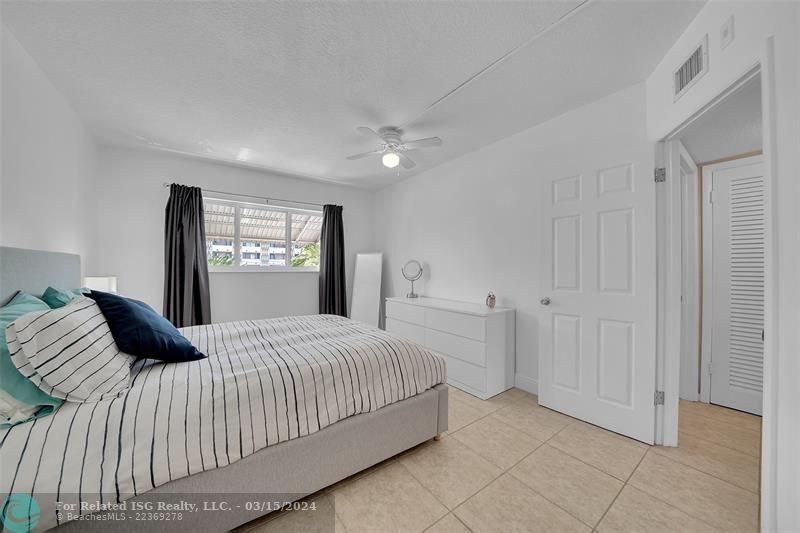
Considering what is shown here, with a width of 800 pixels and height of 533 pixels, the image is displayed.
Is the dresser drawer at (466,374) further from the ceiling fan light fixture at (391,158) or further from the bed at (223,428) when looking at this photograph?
the ceiling fan light fixture at (391,158)

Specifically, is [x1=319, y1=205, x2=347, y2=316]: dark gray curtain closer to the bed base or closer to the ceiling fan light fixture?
the ceiling fan light fixture

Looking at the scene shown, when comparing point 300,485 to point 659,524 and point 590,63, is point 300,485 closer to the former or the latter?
point 659,524

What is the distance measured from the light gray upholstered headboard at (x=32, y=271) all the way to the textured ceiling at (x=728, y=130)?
3575 mm

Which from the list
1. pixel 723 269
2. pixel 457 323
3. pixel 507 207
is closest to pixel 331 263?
pixel 457 323

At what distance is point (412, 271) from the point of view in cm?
401

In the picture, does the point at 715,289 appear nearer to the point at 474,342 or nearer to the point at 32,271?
the point at 474,342

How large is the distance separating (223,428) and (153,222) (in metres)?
3.19

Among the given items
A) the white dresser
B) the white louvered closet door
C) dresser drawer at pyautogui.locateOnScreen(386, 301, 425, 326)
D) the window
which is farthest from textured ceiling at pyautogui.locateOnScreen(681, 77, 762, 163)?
the window

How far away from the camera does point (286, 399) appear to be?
4.54 ft

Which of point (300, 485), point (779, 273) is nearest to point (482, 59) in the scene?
point (779, 273)

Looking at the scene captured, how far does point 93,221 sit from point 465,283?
3997 millimetres

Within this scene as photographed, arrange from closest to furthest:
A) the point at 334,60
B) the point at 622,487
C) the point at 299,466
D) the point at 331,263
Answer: the point at 299,466 < the point at 622,487 < the point at 334,60 < the point at 331,263

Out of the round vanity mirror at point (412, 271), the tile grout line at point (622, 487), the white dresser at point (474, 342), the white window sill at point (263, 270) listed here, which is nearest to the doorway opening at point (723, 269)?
the tile grout line at point (622, 487)

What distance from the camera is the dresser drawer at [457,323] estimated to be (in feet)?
8.67
